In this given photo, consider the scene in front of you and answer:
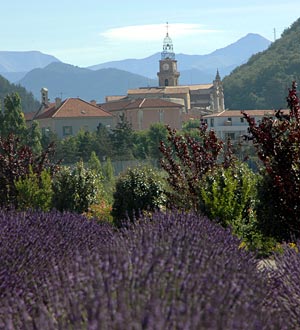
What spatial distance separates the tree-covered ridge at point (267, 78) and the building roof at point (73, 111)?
175 ft

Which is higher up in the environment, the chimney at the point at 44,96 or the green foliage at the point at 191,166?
the chimney at the point at 44,96

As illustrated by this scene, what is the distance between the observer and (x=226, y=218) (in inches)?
495

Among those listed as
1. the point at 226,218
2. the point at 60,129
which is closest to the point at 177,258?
the point at 226,218

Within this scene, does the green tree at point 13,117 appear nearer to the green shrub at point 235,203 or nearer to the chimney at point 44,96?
the green shrub at point 235,203

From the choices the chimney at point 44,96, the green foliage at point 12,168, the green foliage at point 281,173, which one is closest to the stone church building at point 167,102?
the chimney at point 44,96

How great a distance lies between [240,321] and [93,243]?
15.3 feet

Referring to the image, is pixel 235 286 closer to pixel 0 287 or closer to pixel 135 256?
pixel 135 256

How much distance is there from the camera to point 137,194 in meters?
16.3

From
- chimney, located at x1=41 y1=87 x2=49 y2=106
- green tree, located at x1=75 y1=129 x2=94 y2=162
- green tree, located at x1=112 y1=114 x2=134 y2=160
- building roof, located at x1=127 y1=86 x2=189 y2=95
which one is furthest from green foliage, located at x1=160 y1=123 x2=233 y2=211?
building roof, located at x1=127 y1=86 x2=189 y2=95

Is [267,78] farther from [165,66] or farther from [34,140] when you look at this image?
[34,140]

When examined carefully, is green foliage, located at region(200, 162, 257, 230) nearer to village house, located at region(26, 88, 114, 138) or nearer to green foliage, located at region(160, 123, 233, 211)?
green foliage, located at region(160, 123, 233, 211)

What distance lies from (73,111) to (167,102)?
15996 mm

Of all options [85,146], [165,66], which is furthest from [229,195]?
[165,66]

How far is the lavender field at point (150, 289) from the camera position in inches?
160
